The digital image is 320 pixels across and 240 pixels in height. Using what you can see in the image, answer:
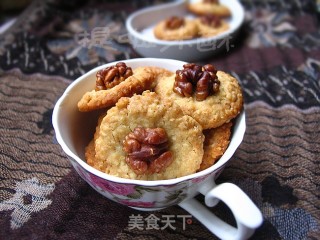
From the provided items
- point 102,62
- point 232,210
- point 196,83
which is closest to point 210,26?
point 102,62

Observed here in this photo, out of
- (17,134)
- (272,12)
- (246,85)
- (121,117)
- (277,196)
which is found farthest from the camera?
(272,12)

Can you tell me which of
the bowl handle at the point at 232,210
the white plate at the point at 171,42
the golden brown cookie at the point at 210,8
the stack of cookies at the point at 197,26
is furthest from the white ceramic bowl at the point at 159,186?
the golden brown cookie at the point at 210,8

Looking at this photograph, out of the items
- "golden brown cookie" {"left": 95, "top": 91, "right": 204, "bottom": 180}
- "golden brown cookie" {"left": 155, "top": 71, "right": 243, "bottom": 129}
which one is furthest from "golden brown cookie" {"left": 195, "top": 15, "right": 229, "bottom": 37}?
"golden brown cookie" {"left": 95, "top": 91, "right": 204, "bottom": 180}

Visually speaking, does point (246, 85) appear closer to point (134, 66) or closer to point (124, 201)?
point (134, 66)

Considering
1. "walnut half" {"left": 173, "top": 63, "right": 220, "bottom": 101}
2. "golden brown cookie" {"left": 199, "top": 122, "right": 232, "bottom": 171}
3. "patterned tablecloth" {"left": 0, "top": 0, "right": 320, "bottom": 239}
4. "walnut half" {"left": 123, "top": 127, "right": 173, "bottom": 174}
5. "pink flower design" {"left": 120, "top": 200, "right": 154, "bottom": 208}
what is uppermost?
"walnut half" {"left": 173, "top": 63, "right": 220, "bottom": 101}

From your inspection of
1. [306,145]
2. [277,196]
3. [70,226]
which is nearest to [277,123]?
[306,145]

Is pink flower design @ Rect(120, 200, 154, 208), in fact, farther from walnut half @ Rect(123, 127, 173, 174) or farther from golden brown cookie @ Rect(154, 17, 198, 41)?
golden brown cookie @ Rect(154, 17, 198, 41)

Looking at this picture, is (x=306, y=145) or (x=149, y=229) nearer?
(x=149, y=229)
